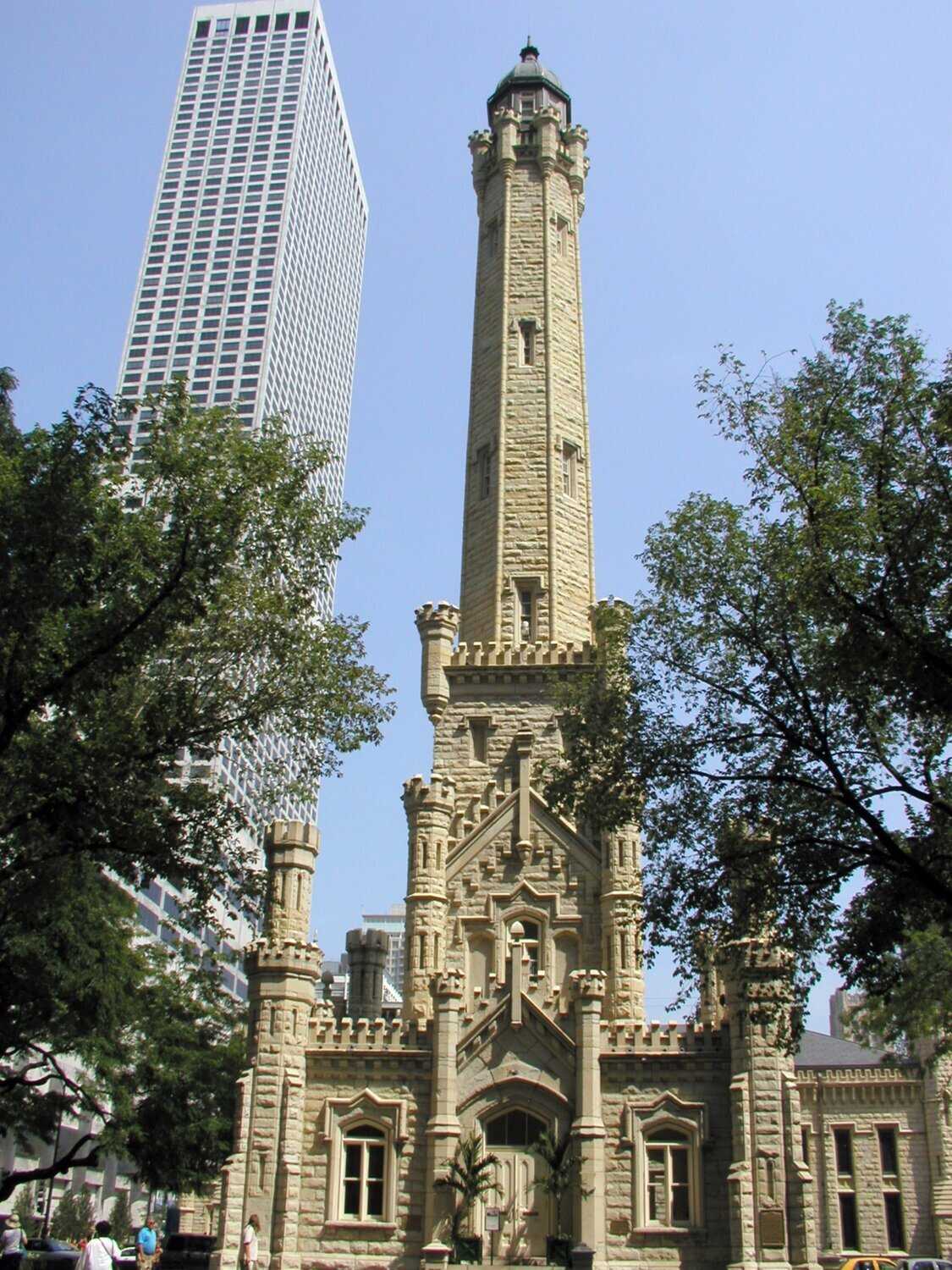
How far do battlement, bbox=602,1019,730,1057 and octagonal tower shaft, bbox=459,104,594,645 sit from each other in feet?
34.9

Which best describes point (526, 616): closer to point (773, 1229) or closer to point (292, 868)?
point (292, 868)

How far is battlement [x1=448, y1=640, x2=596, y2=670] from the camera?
112 ft

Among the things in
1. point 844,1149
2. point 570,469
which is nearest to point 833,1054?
point 844,1149

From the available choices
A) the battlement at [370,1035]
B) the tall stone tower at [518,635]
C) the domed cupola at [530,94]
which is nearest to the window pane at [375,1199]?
the battlement at [370,1035]

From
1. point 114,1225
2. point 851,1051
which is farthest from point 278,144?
point 851,1051

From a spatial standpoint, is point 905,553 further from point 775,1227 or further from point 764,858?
point 775,1227

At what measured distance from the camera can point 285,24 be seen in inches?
6314

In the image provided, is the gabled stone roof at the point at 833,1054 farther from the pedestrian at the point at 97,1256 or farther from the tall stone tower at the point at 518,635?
the pedestrian at the point at 97,1256

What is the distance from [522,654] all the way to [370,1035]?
10.4 m

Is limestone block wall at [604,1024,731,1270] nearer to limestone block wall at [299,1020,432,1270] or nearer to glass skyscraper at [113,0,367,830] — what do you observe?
limestone block wall at [299,1020,432,1270]

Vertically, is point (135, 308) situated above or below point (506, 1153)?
above

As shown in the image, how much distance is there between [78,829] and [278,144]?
14976 cm

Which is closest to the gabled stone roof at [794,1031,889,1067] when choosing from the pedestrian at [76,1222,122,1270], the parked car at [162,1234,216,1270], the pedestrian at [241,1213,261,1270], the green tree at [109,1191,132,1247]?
the parked car at [162,1234,216,1270]

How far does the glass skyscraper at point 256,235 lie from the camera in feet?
472
